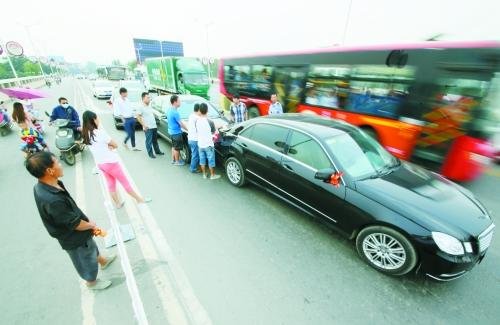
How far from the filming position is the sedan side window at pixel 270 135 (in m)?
4.11

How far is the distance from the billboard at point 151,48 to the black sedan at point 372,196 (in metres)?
50.3

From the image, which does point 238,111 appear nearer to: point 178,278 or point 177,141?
point 177,141

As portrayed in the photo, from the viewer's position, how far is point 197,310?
2.44m

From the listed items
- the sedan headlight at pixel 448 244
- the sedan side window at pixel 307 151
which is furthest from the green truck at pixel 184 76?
the sedan headlight at pixel 448 244

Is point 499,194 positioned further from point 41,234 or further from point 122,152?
point 122,152

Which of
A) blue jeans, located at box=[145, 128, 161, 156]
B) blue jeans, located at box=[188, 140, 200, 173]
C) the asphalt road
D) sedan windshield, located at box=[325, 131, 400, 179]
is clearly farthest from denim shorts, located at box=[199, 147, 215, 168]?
sedan windshield, located at box=[325, 131, 400, 179]

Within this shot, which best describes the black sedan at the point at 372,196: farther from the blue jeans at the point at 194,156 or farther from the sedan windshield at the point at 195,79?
the sedan windshield at the point at 195,79

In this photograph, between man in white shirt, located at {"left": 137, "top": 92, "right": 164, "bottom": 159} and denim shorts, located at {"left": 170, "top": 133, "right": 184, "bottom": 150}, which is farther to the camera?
man in white shirt, located at {"left": 137, "top": 92, "right": 164, "bottom": 159}

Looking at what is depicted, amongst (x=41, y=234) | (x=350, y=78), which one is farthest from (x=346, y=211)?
(x=350, y=78)

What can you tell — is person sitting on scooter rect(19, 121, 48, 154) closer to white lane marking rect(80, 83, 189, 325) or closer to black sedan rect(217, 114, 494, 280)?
white lane marking rect(80, 83, 189, 325)

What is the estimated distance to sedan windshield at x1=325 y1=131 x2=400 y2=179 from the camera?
10.9ft

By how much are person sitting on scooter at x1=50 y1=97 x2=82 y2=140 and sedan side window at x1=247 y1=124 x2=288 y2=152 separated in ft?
17.2

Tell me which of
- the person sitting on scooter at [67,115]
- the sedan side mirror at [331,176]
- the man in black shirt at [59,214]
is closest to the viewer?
the man in black shirt at [59,214]

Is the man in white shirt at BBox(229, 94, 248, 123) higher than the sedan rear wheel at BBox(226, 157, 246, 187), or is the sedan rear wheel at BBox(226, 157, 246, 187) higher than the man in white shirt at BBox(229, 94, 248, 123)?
the man in white shirt at BBox(229, 94, 248, 123)
